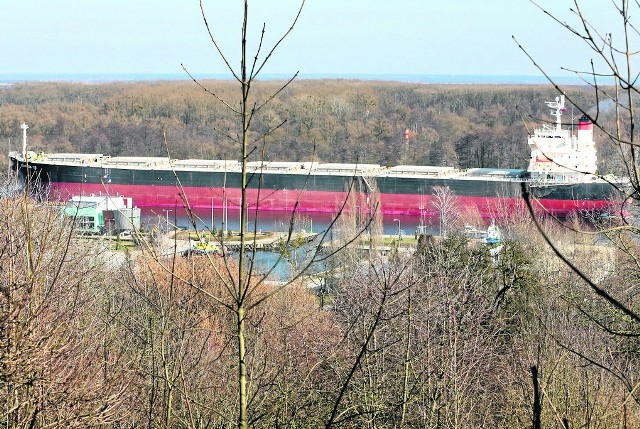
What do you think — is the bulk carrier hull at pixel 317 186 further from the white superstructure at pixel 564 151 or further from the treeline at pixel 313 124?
the treeline at pixel 313 124

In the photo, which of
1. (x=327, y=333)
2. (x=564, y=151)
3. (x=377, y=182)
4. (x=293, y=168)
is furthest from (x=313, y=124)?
(x=327, y=333)

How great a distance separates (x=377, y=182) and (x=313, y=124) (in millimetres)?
23521

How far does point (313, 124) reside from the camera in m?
61.4

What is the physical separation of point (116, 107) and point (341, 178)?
1284 inches

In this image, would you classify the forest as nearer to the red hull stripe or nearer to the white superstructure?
the red hull stripe

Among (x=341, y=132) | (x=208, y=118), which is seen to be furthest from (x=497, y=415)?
(x=208, y=118)

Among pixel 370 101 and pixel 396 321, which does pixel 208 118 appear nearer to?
pixel 370 101

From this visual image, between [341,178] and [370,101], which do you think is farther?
[370,101]

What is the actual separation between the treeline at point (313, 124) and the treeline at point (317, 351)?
31.7m

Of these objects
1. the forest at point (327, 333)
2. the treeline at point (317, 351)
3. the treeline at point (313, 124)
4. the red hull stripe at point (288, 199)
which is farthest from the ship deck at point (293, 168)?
the treeline at point (317, 351)

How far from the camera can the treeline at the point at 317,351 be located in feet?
16.1

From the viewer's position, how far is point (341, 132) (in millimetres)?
58969

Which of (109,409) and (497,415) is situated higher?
(109,409)

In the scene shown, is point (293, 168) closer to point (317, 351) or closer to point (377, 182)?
point (377, 182)
